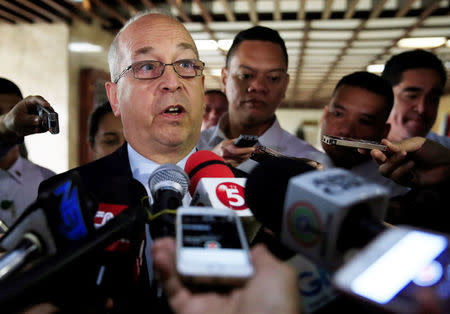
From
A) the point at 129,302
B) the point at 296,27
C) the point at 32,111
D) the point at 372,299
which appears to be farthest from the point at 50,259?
the point at 296,27

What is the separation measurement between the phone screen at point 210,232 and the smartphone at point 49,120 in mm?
690

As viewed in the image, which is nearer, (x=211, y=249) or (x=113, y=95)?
(x=211, y=249)

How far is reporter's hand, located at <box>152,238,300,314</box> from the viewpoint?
1.53 ft

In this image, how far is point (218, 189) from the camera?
0.87m

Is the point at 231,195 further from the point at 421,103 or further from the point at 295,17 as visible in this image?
the point at 295,17

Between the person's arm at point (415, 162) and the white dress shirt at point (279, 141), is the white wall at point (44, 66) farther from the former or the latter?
the person's arm at point (415, 162)

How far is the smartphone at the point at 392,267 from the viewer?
0.44 meters

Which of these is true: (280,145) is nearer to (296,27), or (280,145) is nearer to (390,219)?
(390,219)

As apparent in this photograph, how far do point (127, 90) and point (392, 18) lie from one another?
182 inches

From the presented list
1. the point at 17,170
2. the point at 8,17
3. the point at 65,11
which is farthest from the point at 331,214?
the point at 8,17

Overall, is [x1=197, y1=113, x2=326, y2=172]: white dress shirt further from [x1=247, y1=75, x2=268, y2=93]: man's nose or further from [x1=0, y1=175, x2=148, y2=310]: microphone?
[x1=0, y1=175, x2=148, y2=310]: microphone

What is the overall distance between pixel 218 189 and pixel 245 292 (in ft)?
1.30

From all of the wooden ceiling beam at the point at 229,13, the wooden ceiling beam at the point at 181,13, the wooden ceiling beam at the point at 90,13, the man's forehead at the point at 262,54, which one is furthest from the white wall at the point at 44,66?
the man's forehead at the point at 262,54

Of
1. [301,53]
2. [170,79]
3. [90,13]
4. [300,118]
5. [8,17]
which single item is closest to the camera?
[170,79]
